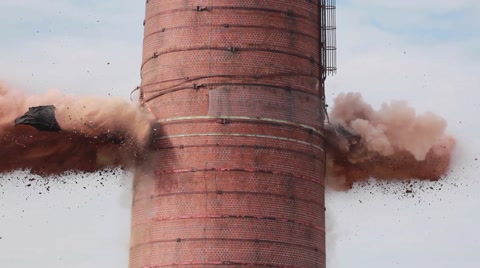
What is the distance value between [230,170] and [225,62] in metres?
4.69

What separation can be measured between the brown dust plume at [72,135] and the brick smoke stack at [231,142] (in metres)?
1.35

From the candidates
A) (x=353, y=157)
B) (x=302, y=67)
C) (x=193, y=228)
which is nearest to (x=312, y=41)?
(x=302, y=67)

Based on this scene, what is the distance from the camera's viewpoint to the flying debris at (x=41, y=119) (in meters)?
62.5

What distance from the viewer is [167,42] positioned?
6500 cm

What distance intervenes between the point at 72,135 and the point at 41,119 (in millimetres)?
1581

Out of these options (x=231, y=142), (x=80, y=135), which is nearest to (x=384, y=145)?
(x=231, y=142)

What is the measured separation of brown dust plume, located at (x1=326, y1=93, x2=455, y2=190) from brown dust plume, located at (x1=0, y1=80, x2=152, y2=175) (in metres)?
9.57

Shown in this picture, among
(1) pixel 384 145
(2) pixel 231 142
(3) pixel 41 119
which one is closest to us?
(3) pixel 41 119

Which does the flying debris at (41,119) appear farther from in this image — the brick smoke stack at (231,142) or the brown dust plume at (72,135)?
the brick smoke stack at (231,142)

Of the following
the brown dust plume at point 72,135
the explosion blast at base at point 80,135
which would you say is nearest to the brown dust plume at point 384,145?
the explosion blast at base at point 80,135

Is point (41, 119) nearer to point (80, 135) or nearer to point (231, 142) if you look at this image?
point (80, 135)

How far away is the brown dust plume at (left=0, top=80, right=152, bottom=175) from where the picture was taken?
→ 2491 inches

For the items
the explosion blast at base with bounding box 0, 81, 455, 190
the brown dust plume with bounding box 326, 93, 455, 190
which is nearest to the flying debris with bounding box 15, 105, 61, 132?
the explosion blast at base with bounding box 0, 81, 455, 190

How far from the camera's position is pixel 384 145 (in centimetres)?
6819
